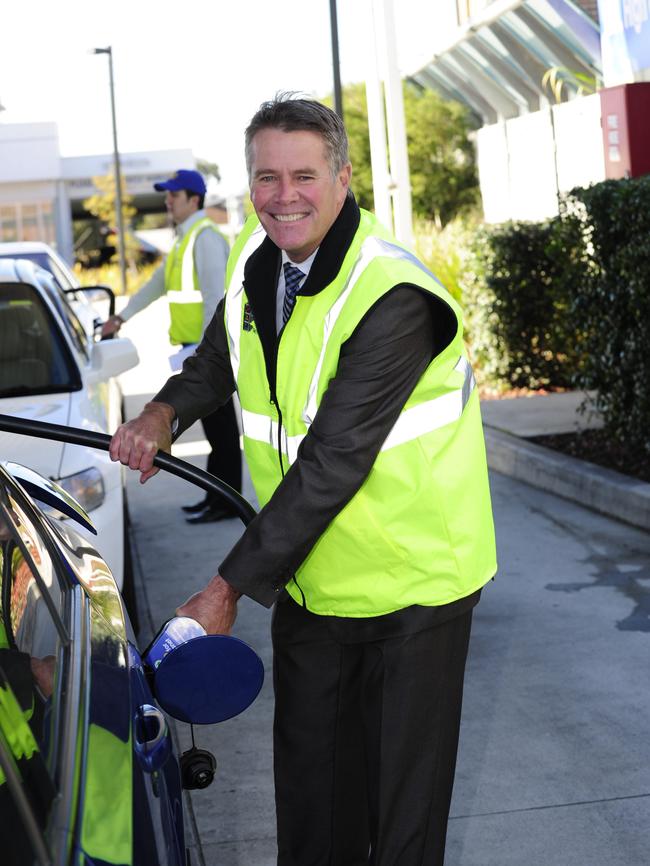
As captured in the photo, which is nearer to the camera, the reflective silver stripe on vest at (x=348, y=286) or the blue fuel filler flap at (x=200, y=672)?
the blue fuel filler flap at (x=200, y=672)

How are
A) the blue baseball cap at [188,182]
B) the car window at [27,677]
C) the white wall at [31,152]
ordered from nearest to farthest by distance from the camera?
the car window at [27,677]
the blue baseball cap at [188,182]
the white wall at [31,152]

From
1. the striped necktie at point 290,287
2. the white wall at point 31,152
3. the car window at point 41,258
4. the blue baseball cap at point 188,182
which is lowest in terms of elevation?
the striped necktie at point 290,287

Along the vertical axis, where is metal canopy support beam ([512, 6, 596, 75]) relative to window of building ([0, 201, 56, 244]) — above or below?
below

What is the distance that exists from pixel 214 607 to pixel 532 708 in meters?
2.57

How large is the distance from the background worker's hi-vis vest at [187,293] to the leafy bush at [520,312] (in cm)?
387

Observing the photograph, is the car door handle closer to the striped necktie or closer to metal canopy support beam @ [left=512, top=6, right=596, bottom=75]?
the striped necktie

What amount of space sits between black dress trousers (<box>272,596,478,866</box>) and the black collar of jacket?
57cm

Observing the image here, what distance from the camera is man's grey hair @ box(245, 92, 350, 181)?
2578 mm

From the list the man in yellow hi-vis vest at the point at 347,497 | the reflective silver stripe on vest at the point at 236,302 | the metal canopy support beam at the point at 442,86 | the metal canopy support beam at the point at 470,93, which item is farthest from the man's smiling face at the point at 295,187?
the metal canopy support beam at the point at 442,86

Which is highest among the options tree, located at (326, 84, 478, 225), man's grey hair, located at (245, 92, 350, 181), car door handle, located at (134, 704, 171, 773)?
tree, located at (326, 84, 478, 225)

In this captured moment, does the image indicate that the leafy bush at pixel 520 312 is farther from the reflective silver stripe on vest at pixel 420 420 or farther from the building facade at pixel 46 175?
the building facade at pixel 46 175

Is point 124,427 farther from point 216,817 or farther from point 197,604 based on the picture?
point 216,817

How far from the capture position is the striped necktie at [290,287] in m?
2.74

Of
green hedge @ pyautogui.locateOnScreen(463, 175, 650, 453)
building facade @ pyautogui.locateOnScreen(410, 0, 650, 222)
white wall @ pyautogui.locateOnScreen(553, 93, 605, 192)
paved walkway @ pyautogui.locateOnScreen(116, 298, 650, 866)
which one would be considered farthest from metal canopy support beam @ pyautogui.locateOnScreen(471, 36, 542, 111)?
paved walkway @ pyautogui.locateOnScreen(116, 298, 650, 866)
